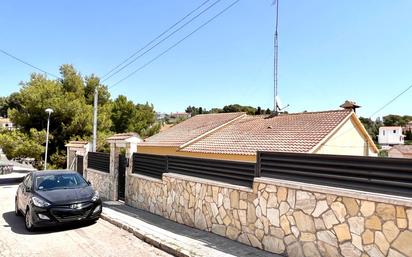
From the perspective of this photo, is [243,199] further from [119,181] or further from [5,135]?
[5,135]

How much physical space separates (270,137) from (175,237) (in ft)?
42.2

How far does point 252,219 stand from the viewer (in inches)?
266

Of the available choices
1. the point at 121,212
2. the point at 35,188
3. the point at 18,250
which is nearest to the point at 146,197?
the point at 121,212

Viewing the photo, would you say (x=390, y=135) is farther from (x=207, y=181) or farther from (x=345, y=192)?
(x=345, y=192)

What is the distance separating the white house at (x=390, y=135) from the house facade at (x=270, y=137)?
6876 centimetres

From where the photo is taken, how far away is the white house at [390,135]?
83.9 m

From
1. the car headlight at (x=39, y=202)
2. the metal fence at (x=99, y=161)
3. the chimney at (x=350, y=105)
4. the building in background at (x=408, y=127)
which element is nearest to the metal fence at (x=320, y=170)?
the car headlight at (x=39, y=202)

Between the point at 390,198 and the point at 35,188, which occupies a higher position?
the point at 390,198

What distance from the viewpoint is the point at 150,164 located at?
1084 centimetres

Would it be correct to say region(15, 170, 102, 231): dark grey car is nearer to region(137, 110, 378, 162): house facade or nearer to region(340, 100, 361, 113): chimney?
region(137, 110, 378, 162): house facade

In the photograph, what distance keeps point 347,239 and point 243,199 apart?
232 cm

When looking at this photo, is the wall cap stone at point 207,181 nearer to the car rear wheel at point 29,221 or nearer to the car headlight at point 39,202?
the car headlight at point 39,202

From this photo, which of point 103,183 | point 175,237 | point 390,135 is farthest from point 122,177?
point 390,135

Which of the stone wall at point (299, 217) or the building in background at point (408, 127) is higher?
the building in background at point (408, 127)
